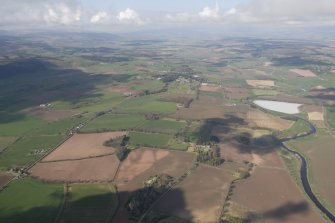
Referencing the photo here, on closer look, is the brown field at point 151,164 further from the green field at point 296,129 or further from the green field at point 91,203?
the green field at point 296,129

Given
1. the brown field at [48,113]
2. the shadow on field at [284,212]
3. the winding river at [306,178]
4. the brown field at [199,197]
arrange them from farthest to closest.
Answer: the brown field at [48,113], the winding river at [306,178], the brown field at [199,197], the shadow on field at [284,212]

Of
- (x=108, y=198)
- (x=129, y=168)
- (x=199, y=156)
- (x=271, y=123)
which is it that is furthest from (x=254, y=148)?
(x=108, y=198)

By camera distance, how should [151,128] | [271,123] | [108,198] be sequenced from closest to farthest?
[108,198] < [151,128] < [271,123]

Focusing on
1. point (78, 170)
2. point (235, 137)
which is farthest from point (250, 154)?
point (78, 170)

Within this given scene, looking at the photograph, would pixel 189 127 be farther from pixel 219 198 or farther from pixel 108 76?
pixel 108 76

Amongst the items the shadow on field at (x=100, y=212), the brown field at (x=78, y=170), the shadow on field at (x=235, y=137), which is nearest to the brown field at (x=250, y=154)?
the shadow on field at (x=235, y=137)

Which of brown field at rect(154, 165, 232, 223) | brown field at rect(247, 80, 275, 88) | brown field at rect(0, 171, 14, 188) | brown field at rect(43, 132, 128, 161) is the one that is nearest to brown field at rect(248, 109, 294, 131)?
brown field at rect(154, 165, 232, 223)

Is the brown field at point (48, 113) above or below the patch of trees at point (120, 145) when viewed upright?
below
